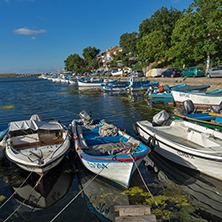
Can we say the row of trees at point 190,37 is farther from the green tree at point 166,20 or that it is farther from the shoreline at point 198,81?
the shoreline at point 198,81

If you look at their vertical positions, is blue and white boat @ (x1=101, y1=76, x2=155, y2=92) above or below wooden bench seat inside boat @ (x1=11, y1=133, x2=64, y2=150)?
below

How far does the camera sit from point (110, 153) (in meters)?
8.02

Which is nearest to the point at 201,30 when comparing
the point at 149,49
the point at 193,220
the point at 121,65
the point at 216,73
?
the point at 216,73

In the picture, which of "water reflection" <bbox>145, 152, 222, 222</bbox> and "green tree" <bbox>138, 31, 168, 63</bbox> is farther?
"green tree" <bbox>138, 31, 168, 63</bbox>

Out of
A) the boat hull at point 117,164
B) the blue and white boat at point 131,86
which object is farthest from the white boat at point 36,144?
the blue and white boat at point 131,86

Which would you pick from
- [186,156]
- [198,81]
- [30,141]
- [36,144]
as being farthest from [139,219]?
[198,81]

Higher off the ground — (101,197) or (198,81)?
(198,81)

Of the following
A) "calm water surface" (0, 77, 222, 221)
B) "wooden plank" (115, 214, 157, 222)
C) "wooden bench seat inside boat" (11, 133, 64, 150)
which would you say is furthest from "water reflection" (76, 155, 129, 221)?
"wooden bench seat inside boat" (11, 133, 64, 150)

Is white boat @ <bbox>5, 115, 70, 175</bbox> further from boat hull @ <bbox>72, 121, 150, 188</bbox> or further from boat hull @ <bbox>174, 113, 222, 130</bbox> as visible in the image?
boat hull @ <bbox>174, 113, 222, 130</bbox>

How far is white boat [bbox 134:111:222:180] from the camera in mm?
7520

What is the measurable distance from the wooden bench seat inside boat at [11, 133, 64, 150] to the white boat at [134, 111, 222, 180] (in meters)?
5.25

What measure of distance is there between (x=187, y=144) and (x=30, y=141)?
8.44 m

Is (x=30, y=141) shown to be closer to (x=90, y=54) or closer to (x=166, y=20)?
(x=166, y=20)

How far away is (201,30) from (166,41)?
2084 centimetres
